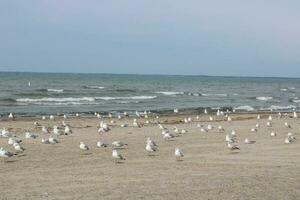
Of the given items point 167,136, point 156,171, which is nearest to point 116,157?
point 156,171

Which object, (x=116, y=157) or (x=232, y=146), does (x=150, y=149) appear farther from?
(x=232, y=146)

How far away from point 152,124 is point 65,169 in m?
17.8

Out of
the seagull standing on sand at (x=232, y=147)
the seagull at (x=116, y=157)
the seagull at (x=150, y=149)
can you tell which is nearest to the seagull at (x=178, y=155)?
the seagull at (x=150, y=149)

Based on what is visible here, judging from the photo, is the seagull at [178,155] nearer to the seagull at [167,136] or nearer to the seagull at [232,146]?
the seagull at [232,146]

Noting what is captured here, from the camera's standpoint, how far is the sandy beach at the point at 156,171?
12945mm

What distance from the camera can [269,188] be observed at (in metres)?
13.3

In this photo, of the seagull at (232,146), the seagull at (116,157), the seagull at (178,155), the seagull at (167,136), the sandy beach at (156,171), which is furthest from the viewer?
the seagull at (167,136)

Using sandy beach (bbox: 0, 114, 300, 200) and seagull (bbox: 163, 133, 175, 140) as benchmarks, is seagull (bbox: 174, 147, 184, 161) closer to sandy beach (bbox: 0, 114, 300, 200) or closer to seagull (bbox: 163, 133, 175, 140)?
sandy beach (bbox: 0, 114, 300, 200)

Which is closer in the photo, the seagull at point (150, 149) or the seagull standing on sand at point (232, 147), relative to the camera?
the seagull at point (150, 149)

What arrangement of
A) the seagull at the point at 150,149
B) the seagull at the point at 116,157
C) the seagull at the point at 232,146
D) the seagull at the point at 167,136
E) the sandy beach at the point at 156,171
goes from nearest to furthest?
1. the sandy beach at the point at 156,171
2. the seagull at the point at 116,157
3. the seagull at the point at 150,149
4. the seagull at the point at 232,146
5. the seagull at the point at 167,136

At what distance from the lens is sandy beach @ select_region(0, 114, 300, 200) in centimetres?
1295

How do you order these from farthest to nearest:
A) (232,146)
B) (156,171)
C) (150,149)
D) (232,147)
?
(232,146) → (232,147) → (150,149) → (156,171)

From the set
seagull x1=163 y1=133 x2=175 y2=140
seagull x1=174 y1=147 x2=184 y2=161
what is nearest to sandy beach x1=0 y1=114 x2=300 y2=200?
seagull x1=174 y1=147 x2=184 y2=161

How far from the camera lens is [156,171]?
16.0 m
